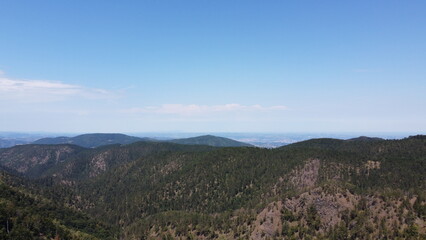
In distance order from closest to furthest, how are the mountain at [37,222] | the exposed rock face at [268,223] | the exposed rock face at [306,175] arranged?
the mountain at [37,222] → the exposed rock face at [268,223] → the exposed rock face at [306,175]

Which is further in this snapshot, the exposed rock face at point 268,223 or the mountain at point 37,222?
the exposed rock face at point 268,223

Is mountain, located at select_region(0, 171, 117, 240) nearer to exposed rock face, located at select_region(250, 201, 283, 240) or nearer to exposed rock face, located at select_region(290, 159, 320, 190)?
exposed rock face, located at select_region(250, 201, 283, 240)

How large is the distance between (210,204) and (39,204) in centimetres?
10942

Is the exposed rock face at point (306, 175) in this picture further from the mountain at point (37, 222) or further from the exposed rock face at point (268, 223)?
the mountain at point (37, 222)

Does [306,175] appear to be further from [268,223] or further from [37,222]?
[37,222]

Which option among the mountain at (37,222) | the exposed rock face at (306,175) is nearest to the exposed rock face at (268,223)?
the exposed rock face at (306,175)

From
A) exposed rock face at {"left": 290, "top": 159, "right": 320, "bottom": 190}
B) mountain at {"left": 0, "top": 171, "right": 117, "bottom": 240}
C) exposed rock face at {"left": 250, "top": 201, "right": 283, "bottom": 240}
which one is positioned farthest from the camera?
exposed rock face at {"left": 290, "top": 159, "right": 320, "bottom": 190}

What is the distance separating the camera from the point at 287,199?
127125 millimetres

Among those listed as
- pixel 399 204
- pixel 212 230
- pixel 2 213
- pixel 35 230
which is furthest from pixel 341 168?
pixel 2 213

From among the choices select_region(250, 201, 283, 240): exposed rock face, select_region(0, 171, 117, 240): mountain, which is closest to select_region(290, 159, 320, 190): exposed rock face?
select_region(250, 201, 283, 240): exposed rock face

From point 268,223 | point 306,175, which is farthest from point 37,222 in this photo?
point 306,175

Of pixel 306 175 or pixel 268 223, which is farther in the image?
pixel 306 175

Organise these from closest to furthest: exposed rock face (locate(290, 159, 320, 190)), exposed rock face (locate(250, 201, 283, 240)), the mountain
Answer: the mountain, exposed rock face (locate(250, 201, 283, 240)), exposed rock face (locate(290, 159, 320, 190))

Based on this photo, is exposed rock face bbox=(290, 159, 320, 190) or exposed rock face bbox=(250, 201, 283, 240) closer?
exposed rock face bbox=(250, 201, 283, 240)
